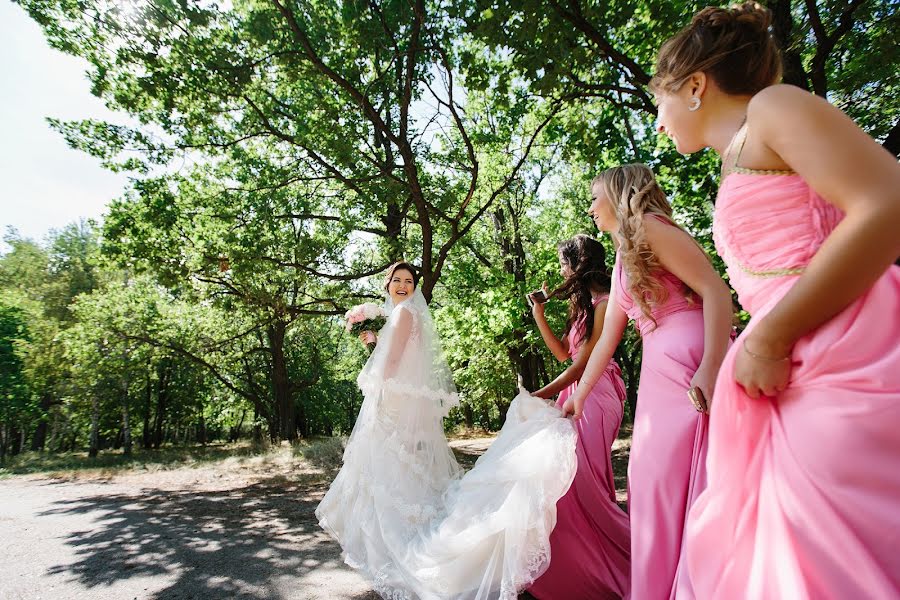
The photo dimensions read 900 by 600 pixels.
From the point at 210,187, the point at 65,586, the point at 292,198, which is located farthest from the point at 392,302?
the point at 210,187

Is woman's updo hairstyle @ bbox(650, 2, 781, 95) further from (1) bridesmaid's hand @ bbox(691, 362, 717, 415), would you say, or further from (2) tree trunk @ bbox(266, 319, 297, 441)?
(2) tree trunk @ bbox(266, 319, 297, 441)

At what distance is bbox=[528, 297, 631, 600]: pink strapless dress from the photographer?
313cm

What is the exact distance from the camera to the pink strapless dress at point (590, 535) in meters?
3.13

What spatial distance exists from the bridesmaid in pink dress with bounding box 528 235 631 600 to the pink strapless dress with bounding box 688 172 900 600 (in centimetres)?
210

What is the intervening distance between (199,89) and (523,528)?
917 cm

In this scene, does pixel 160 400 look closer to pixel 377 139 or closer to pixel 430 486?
pixel 377 139

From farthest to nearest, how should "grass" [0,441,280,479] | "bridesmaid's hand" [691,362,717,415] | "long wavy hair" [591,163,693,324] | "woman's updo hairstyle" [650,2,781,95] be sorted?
"grass" [0,441,280,479]
"long wavy hair" [591,163,693,324]
"bridesmaid's hand" [691,362,717,415]
"woman's updo hairstyle" [650,2,781,95]

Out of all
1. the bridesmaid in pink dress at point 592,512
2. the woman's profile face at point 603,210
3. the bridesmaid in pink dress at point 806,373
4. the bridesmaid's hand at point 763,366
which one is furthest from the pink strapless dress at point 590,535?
the bridesmaid's hand at point 763,366

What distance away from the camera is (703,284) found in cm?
223

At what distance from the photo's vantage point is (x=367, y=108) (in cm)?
820

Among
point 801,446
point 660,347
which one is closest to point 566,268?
point 660,347

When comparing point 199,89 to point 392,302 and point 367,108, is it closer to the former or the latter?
point 367,108

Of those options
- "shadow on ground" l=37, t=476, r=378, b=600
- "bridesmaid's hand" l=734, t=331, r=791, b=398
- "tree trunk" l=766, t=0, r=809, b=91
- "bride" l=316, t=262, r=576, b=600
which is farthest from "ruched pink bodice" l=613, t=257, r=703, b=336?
"tree trunk" l=766, t=0, r=809, b=91

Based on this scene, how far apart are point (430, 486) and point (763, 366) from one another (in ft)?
11.2
